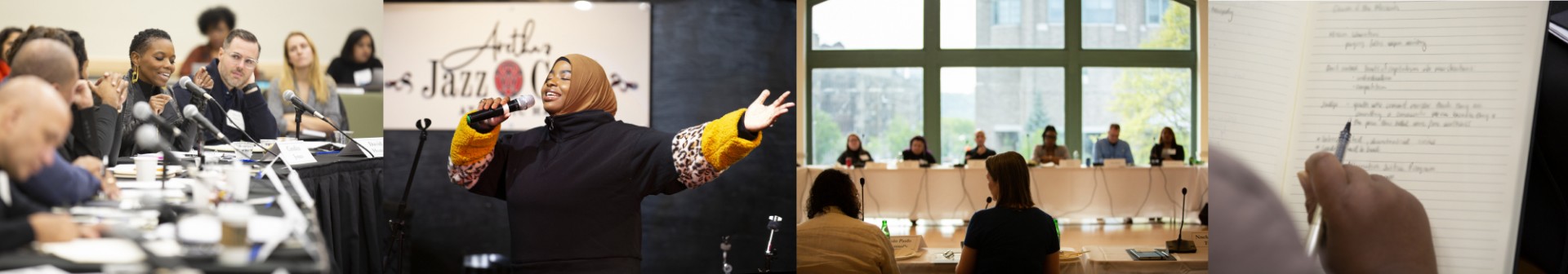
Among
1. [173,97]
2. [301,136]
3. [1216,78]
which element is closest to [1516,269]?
[1216,78]

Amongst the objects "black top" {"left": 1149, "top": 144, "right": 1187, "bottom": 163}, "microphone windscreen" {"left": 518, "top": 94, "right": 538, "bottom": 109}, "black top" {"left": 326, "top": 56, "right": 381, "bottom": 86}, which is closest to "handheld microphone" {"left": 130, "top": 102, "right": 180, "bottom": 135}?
"black top" {"left": 326, "top": 56, "right": 381, "bottom": 86}

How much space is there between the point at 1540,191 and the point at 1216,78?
1.21 meters

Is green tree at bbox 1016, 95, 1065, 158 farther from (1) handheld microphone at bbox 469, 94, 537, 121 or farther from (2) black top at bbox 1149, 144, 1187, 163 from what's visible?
(1) handheld microphone at bbox 469, 94, 537, 121

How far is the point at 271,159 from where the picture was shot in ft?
10.7

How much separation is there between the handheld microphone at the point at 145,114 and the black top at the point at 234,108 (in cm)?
6

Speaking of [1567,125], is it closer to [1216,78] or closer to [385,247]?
[1216,78]

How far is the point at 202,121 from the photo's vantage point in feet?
10.3

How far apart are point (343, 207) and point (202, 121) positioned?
52 centimetres

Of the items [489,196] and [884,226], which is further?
[884,226]

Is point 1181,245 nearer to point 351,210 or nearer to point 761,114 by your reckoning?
point 761,114

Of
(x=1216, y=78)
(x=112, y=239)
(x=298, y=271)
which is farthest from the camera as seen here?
(x=1216, y=78)

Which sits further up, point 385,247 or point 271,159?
point 271,159

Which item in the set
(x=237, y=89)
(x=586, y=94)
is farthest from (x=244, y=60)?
(x=586, y=94)

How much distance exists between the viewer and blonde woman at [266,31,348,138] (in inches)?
130
